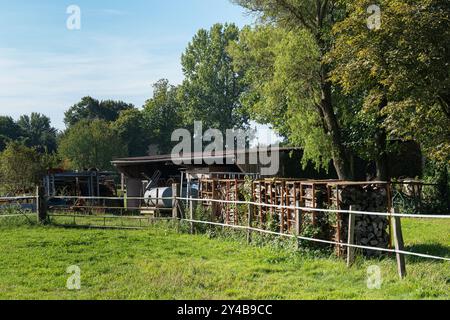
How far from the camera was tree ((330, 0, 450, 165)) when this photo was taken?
48.2 feet

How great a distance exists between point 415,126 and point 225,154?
46.9ft

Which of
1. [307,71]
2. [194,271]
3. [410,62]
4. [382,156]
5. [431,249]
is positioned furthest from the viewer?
[382,156]

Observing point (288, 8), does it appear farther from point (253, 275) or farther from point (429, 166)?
point (253, 275)

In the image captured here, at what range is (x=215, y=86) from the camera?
64375 mm

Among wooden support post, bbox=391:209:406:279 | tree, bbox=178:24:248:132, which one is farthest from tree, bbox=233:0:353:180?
tree, bbox=178:24:248:132

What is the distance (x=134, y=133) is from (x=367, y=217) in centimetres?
6453

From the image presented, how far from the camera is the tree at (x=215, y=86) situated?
210 feet

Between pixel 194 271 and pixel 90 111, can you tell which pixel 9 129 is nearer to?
pixel 90 111

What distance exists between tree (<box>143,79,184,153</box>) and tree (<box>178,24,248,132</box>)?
344 inches

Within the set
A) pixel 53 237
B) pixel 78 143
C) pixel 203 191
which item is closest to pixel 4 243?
pixel 53 237

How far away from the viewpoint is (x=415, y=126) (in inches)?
610

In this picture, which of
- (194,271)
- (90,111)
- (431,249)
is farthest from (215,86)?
(194,271)

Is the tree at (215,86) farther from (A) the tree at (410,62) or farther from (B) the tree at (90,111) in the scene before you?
(A) the tree at (410,62)

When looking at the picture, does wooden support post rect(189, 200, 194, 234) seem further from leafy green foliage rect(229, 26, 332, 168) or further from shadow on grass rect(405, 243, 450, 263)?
leafy green foliage rect(229, 26, 332, 168)
